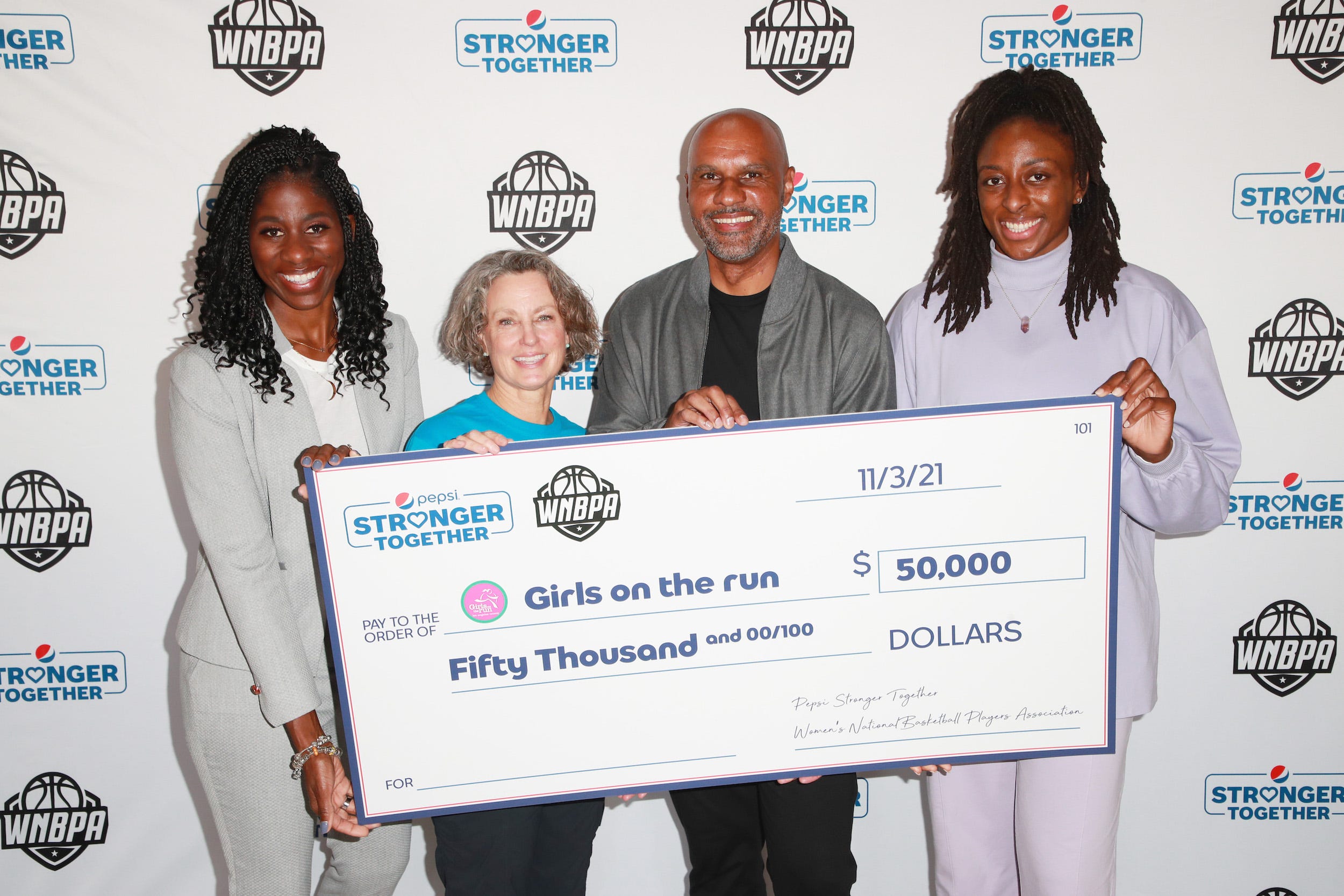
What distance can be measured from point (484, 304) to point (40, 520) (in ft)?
5.34

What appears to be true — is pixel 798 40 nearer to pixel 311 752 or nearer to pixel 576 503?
pixel 576 503

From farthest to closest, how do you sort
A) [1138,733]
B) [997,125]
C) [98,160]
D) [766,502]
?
[1138,733]
[98,160]
[997,125]
[766,502]

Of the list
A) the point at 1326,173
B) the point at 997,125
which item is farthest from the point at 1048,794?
the point at 1326,173

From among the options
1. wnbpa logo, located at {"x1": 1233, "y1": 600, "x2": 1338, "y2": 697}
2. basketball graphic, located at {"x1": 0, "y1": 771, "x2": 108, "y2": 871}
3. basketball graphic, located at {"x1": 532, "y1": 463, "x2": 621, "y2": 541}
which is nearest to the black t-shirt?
basketball graphic, located at {"x1": 532, "y1": 463, "x2": 621, "y2": 541}

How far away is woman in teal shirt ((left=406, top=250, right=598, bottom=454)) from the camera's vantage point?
1718mm

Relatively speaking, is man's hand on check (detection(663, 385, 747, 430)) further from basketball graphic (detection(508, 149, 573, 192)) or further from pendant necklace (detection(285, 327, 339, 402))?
basketball graphic (detection(508, 149, 573, 192))

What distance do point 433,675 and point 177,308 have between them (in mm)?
1420

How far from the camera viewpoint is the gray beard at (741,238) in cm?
179

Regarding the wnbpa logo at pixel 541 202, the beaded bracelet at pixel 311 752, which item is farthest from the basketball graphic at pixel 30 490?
the wnbpa logo at pixel 541 202

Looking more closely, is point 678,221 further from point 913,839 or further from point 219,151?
point 913,839

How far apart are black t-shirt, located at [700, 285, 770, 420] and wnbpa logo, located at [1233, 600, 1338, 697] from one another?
70.3 inches

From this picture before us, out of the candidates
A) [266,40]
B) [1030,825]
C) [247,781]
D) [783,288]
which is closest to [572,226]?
[783,288]

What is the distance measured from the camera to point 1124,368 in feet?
5.72

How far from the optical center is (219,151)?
88.9 inches
